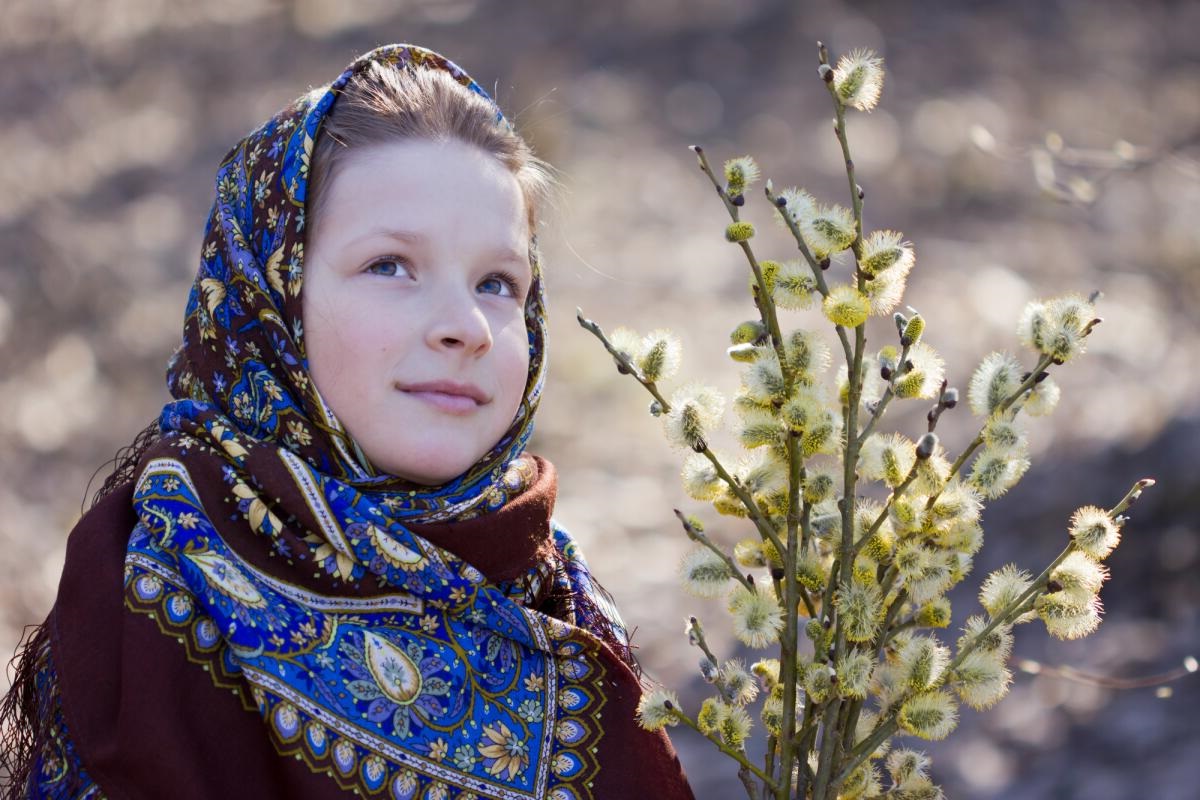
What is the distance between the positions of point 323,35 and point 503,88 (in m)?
1.09

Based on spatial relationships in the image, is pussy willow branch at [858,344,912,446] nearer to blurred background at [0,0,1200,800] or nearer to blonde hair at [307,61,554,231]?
blonde hair at [307,61,554,231]

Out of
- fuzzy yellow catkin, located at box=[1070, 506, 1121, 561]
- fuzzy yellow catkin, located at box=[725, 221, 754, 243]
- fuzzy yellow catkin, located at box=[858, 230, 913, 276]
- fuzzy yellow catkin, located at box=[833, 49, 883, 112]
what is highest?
fuzzy yellow catkin, located at box=[833, 49, 883, 112]

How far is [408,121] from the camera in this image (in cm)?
156

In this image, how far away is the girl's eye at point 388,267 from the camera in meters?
1.48

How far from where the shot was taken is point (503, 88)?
6312mm

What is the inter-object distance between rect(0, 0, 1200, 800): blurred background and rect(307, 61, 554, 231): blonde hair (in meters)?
0.15

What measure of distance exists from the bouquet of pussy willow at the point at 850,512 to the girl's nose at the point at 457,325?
244 mm

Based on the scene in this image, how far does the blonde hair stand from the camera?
1536 mm

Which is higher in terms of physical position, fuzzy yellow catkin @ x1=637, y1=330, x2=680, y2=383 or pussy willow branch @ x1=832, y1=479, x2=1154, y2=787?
fuzzy yellow catkin @ x1=637, y1=330, x2=680, y2=383

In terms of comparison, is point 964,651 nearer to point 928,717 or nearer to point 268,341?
point 928,717

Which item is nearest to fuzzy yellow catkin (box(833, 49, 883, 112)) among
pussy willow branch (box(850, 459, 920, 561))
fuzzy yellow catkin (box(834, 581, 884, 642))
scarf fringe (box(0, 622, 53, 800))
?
pussy willow branch (box(850, 459, 920, 561))

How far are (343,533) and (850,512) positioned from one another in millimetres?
548

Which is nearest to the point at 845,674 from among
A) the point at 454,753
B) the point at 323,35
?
the point at 454,753

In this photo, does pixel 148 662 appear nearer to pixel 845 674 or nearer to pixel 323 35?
pixel 845 674
